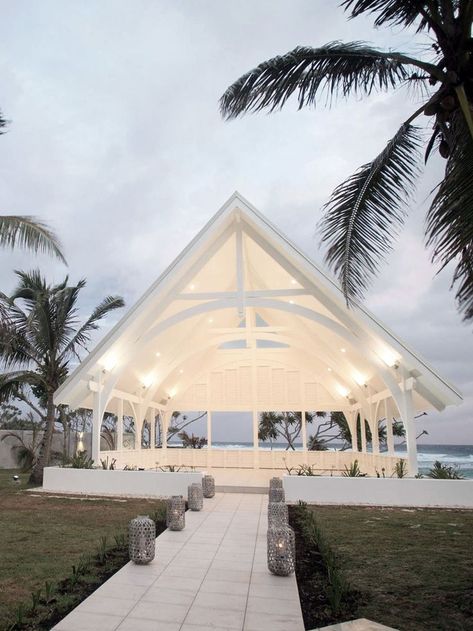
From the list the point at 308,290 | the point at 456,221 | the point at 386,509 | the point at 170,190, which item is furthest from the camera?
the point at 170,190

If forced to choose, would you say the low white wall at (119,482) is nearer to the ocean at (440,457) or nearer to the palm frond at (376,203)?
the palm frond at (376,203)

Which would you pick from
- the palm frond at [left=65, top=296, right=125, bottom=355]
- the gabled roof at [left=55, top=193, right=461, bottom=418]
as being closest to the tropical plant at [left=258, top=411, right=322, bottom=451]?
the gabled roof at [left=55, top=193, right=461, bottom=418]

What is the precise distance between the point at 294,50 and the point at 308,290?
884cm

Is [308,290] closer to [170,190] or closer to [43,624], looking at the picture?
[170,190]

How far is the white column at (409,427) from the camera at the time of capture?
1104 centimetres

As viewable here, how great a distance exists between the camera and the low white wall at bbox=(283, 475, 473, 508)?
1038 centimetres

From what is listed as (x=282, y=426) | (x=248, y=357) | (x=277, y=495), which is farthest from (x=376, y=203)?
(x=282, y=426)

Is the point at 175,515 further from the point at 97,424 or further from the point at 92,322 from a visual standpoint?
the point at 92,322

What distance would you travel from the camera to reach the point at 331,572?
4.73 m

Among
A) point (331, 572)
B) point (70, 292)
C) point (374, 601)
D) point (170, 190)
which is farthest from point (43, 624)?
point (170, 190)

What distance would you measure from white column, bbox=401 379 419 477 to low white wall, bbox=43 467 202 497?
4867mm

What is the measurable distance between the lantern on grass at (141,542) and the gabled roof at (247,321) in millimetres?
7353

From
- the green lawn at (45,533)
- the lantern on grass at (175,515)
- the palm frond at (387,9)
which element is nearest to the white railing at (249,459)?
the green lawn at (45,533)

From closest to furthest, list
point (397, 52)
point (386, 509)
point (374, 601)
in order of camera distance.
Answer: point (397, 52)
point (374, 601)
point (386, 509)
